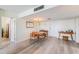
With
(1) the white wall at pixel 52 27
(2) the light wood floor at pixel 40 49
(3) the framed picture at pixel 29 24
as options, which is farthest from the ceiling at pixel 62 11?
(3) the framed picture at pixel 29 24

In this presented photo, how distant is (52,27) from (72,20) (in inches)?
106

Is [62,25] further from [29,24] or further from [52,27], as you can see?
[29,24]

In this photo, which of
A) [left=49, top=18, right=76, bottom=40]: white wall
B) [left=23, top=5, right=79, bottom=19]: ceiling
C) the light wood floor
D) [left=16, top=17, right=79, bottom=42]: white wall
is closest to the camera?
[left=23, top=5, right=79, bottom=19]: ceiling

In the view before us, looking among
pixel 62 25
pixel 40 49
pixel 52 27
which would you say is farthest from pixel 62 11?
pixel 52 27

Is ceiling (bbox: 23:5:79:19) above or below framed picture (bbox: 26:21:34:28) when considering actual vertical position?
above

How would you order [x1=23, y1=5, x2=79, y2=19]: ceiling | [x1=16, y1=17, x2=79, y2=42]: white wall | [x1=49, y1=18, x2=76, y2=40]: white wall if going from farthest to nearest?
[x1=49, y1=18, x2=76, y2=40]: white wall
[x1=16, y1=17, x2=79, y2=42]: white wall
[x1=23, y1=5, x2=79, y2=19]: ceiling

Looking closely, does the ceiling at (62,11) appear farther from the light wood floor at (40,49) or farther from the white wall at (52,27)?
the white wall at (52,27)

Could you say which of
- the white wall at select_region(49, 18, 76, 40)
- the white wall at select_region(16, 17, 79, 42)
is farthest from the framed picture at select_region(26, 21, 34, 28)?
the white wall at select_region(49, 18, 76, 40)

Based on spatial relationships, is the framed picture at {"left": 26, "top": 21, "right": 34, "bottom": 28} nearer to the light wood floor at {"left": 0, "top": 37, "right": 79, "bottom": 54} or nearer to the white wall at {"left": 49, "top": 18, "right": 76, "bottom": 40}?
the white wall at {"left": 49, "top": 18, "right": 76, "bottom": 40}
